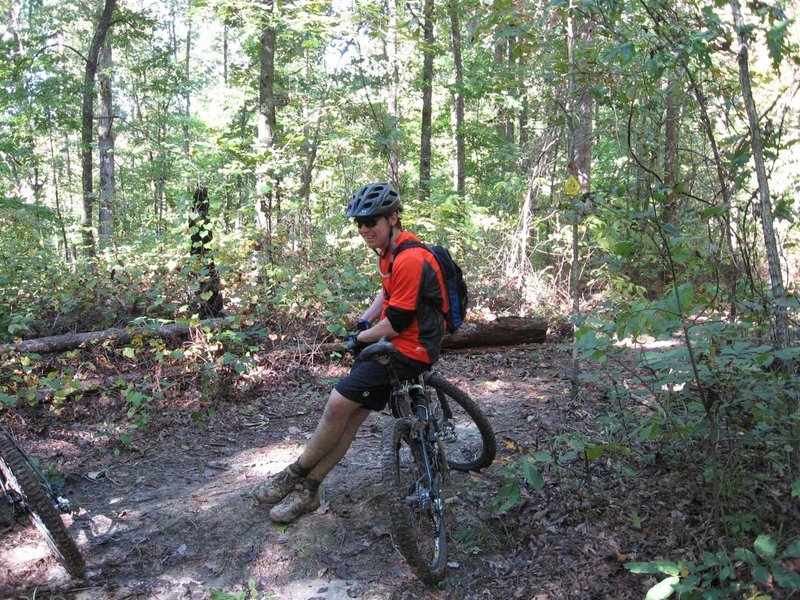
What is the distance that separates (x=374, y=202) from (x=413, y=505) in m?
1.91

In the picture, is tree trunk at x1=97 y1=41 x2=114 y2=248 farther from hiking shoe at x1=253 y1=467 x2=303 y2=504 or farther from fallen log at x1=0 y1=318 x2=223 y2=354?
hiking shoe at x1=253 y1=467 x2=303 y2=504

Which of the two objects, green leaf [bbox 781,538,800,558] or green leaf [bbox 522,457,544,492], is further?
green leaf [bbox 522,457,544,492]

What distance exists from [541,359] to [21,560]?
6259 millimetres

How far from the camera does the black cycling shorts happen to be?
3629 millimetres

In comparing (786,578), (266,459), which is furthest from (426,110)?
(786,578)

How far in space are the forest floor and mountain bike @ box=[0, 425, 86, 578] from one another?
6.6 inches

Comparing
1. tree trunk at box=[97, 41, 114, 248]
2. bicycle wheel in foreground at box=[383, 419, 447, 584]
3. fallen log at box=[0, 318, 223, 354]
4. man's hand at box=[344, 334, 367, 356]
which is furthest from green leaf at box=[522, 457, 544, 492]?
tree trunk at box=[97, 41, 114, 248]

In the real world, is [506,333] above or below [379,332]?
below

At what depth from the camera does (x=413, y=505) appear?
365cm

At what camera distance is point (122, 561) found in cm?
367

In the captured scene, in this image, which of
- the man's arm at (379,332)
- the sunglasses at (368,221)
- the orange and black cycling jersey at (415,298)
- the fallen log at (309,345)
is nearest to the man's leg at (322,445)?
the man's arm at (379,332)

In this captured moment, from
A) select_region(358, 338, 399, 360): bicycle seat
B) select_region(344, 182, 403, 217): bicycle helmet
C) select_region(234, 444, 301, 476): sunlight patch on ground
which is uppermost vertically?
select_region(344, 182, 403, 217): bicycle helmet

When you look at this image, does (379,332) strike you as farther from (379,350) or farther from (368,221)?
(368,221)

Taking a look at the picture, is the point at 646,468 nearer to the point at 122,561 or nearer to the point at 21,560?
the point at 122,561
